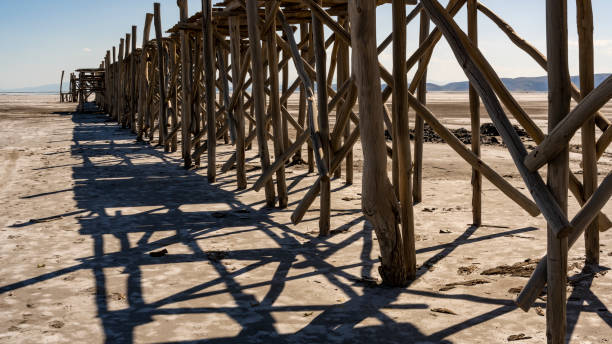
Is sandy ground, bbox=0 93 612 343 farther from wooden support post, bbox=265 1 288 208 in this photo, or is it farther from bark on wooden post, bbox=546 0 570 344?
bark on wooden post, bbox=546 0 570 344

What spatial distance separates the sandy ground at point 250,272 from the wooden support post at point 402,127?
32cm

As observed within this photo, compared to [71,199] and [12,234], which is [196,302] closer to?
[12,234]

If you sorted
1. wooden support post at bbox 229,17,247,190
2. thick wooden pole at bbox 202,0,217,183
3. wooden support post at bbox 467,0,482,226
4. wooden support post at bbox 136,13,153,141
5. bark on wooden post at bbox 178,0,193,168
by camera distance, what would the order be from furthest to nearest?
wooden support post at bbox 136,13,153,141
bark on wooden post at bbox 178,0,193,168
thick wooden pole at bbox 202,0,217,183
wooden support post at bbox 229,17,247,190
wooden support post at bbox 467,0,482,226

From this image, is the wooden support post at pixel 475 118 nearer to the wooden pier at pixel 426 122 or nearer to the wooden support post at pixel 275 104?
the wooden pier at pixel 426 122

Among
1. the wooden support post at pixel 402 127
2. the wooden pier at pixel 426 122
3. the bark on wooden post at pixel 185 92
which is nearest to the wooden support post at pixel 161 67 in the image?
the bark on wooden post at pixel 185 92

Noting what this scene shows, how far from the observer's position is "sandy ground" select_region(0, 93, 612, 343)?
3738 mm

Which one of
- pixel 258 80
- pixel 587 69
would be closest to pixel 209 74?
pixel 258 80

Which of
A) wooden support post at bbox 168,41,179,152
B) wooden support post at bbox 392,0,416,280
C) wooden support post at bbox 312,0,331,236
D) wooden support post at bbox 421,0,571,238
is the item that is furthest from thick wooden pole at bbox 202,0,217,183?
wooden support post at bbox 421,0,571,238

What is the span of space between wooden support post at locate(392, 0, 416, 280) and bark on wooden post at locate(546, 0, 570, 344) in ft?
4.28

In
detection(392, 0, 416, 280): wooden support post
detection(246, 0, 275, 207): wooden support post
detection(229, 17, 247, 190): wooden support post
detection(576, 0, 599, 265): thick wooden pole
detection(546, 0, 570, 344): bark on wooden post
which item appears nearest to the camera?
detection(546, 0, 570, 344): bark on wooden post

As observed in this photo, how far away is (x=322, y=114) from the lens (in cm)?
612

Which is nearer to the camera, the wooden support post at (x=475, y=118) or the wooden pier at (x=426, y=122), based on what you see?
the wooden pier at (x=426, y=122)

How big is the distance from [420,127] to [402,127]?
278 cm

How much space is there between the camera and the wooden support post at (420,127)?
22.1 feet
